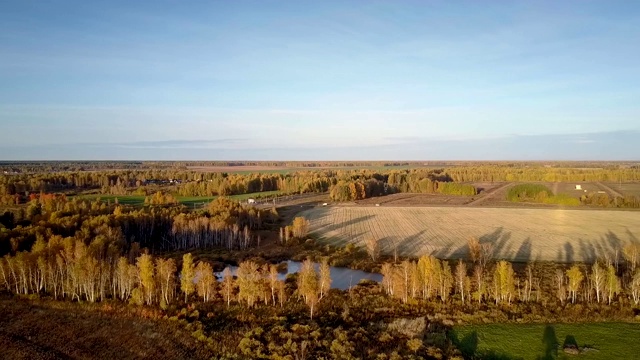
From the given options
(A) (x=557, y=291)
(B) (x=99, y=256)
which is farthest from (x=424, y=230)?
(B) (x=99, y=256)

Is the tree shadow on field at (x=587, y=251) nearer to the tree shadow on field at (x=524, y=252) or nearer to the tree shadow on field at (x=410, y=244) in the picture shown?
the tree shadow on field at (x=524, y=252)

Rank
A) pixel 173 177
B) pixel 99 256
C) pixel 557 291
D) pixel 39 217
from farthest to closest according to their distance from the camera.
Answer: pixel 173 177 < pixel 39 217 < pixel 99 256 < pixel 557 291

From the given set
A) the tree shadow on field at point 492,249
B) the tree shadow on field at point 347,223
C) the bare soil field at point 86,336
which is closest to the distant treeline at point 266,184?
the tree shadow on field at point 347,223

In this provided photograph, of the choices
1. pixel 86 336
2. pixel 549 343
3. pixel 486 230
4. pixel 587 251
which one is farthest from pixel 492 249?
pixel 86 336

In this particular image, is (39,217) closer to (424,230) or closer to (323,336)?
(323,336)

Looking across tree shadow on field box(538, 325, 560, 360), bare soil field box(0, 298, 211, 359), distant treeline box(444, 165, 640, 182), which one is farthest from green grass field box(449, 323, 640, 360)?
distant treeline box(444, 165, 640, 182)

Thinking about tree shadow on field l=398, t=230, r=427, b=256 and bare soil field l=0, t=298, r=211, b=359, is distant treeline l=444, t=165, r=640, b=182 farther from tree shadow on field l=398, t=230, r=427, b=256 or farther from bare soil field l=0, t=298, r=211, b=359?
bare soil field l=0, t=298, r=211, b=359
